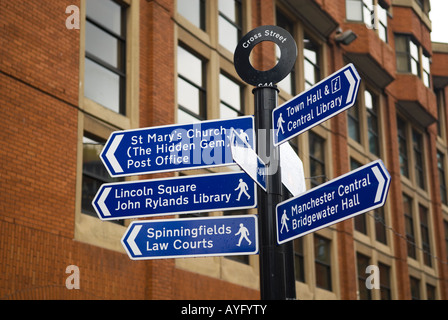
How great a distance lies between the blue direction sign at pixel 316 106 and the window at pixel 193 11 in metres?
13.0

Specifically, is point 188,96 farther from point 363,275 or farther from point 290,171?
point 290,171

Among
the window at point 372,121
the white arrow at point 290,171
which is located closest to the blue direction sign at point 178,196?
the white arrow at point 290,171

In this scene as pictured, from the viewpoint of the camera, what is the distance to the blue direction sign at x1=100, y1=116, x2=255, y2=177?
5.94m

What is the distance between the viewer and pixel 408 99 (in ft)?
101

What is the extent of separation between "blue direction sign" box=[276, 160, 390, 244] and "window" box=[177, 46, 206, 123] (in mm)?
12025

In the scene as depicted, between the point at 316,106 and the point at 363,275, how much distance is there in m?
20.7

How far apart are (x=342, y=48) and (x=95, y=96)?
13.9m

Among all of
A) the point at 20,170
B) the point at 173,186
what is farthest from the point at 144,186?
the point at 20,170

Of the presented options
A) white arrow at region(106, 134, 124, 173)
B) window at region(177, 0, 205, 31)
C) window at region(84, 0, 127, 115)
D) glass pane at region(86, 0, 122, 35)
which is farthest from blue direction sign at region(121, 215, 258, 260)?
window at region(177, 0, 205, 31)

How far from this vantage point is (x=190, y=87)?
17938 mm

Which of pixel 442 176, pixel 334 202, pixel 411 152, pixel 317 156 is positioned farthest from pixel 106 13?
pixel 442 176

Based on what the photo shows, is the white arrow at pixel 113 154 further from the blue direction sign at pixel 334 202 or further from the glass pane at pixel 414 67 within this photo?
the glass pane at pixel 414 67

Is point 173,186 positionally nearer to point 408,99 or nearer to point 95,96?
point 95,96

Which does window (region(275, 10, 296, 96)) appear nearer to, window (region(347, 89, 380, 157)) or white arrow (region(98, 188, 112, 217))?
window (region(347, 89, 380, 157))
